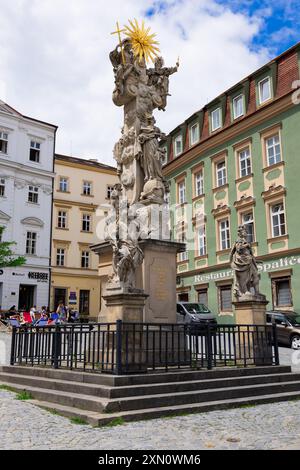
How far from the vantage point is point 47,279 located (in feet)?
123

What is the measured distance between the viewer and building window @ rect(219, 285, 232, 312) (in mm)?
28031

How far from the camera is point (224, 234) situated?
96.8 feet

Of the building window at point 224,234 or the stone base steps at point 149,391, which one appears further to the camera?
the building window at point 224,234

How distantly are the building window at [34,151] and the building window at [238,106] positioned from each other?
17.3 meters

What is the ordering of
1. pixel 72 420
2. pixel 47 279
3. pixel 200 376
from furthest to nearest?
pixel 47 279, pixel 200 376, pixel 72 420

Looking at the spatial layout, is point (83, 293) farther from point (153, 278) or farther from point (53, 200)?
point (153, 278)

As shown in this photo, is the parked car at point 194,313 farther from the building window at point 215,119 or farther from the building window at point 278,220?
the building window at point 215,119

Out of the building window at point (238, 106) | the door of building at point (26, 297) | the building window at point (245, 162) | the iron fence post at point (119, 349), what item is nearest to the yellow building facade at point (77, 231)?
the door of building at point (26, 297)

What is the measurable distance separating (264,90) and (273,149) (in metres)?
3.85

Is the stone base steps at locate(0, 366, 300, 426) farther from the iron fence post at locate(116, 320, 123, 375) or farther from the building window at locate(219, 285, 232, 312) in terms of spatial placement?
the building window at locate(219, 285, 232, 312)

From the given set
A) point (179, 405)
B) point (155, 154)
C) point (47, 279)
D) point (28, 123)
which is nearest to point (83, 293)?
point (47, 279)

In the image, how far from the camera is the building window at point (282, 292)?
2436cm

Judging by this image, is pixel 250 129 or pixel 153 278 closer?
pixel 153 278

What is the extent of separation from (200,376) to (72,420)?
263cm
